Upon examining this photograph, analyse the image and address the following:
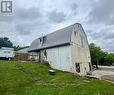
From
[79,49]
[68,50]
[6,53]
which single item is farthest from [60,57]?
[6,53]

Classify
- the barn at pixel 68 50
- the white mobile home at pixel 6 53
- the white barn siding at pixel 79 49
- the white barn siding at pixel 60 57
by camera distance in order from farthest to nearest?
the white mobile home at pixel 6 53 → the white barn siding at pixel 79 49 → the barn at pixel 68 50 → the white barn siding at pixel 60 57

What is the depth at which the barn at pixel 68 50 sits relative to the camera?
2461 centimetres

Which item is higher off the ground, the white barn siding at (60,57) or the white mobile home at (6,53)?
the white mobile home at (6,53)

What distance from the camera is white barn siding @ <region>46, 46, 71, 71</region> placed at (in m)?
24.5

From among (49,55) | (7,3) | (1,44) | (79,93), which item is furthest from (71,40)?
(1,44)

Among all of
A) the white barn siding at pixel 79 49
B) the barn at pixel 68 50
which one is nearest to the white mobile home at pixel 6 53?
the barn at pixel 68 50

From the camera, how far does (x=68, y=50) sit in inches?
963

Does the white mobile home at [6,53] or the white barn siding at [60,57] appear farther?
the white mobile home at [6,53]

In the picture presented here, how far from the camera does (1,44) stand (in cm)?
7406

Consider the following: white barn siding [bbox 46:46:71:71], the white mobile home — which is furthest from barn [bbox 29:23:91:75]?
the white mobile home

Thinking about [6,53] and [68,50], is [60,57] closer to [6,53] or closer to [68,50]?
[68,50]

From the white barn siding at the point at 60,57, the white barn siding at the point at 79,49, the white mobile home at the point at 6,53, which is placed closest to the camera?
the white barn siding at the point at 60,57

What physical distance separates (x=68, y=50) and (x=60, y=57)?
7.57 feet

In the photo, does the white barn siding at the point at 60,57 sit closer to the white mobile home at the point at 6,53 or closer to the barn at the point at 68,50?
the barn at the point at 68,50
